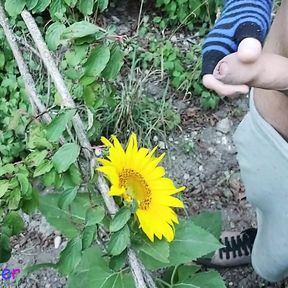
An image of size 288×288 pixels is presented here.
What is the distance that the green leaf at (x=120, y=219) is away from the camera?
0.97 metres

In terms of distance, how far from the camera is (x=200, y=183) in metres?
2.23

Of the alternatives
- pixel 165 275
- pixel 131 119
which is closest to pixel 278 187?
pixel 165 275

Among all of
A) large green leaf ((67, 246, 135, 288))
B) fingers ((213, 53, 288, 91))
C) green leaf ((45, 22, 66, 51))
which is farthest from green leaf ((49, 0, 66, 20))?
large green leaf ((67, 246, 135, 288))

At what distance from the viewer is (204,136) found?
7.72 ft

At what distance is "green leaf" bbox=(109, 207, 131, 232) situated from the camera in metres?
0.97

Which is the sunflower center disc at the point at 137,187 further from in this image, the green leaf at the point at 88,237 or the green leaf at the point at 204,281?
the green leaf at the point at 204,281

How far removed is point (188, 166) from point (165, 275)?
77cm

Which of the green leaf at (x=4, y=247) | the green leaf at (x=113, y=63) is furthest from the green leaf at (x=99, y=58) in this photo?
the green leaf at (x=4, y=247)

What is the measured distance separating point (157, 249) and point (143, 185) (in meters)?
0.13

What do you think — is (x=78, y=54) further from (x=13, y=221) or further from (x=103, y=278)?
(x=103, y=278)

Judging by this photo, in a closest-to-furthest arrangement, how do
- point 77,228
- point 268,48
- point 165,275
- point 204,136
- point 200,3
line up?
point 268,48 → point 77,228 → point 165,275 → point 204,136 → point 200,3

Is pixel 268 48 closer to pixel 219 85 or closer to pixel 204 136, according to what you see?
pixel 219 85

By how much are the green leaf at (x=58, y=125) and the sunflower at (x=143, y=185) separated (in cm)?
9

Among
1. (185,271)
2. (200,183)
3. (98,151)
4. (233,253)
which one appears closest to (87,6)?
(98,151)
